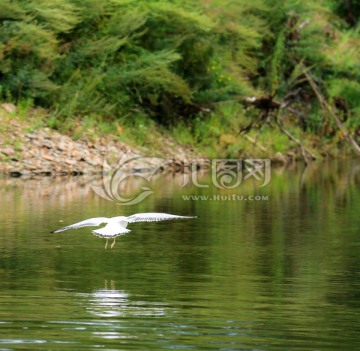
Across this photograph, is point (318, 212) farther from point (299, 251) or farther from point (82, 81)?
point (82, 81)

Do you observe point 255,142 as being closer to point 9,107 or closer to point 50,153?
point 50,153

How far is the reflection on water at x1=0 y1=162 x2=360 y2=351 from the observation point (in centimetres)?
1066

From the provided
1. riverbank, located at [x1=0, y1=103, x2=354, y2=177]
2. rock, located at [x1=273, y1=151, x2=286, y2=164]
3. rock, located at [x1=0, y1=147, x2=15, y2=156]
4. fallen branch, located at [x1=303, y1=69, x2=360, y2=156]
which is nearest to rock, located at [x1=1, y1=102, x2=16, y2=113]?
riverbank, located at [x1=0, y1=103, x2=354, y2=177]

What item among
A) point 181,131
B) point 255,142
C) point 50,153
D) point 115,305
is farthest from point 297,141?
point 115,305

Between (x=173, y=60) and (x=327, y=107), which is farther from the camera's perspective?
(x=327, y=107)

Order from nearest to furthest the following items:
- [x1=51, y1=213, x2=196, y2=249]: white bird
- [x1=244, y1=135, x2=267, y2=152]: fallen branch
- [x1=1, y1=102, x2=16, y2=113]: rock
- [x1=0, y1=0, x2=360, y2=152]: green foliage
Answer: [x1=51, y1=213, x2=196, y2=249]: white bird, [x1=1, y1=102, x2=16, y2=113]: rock, [x1=0, y1=0, x2=360, y2=152]: green foliage, [x1=244, y1=135, x2=267, y2=152]: fallen branch

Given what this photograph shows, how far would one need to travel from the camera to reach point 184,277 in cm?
1425

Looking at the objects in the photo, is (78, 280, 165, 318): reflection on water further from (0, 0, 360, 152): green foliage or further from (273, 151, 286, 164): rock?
(273, 151, 286, 164): rock

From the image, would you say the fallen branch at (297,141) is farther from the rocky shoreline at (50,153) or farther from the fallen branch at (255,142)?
the rocky shoreline at (50,153)

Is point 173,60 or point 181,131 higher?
point 173,60

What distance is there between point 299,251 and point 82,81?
1882cm

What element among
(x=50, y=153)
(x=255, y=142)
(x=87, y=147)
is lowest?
(x=50, y=153)

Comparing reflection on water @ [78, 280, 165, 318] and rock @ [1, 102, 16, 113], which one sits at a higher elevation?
rock @ [1, 102, 16, 113]

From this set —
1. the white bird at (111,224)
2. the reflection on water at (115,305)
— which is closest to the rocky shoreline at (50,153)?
the white bird at (111,224)
